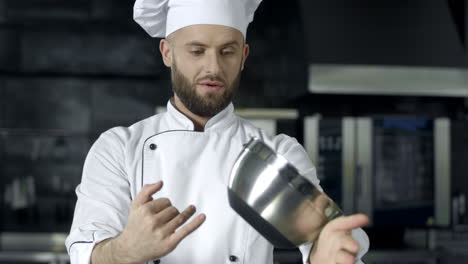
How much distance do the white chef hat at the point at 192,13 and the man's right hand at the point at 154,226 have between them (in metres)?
0.44

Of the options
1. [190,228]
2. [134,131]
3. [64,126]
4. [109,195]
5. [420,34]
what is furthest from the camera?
[64,126]

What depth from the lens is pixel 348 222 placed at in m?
0.77

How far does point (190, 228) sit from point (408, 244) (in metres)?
2.95

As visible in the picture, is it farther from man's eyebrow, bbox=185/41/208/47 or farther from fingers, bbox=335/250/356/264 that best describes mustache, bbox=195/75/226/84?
fingers, bbox=335/250/356/264

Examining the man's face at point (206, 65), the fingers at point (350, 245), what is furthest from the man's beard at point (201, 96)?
the fingers at point (350, 245)

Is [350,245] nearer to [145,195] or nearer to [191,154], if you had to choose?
[145,195]

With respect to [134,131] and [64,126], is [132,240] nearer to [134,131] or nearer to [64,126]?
[134,131]

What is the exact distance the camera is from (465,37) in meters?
3.51

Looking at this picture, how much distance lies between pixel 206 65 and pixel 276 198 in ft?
1.32

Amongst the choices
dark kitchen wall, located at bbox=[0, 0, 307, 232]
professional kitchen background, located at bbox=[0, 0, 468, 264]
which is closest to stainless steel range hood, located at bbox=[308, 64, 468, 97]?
professional kitchen background, located at bbox=[0, 0, 468, 264]

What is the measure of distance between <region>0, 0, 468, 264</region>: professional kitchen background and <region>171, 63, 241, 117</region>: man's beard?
2226 mm

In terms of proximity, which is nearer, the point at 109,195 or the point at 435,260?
the point at 109,195

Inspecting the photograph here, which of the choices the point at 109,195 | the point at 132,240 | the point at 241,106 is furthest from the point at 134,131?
the point at 241,106

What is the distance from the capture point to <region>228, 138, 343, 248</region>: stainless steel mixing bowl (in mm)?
765
